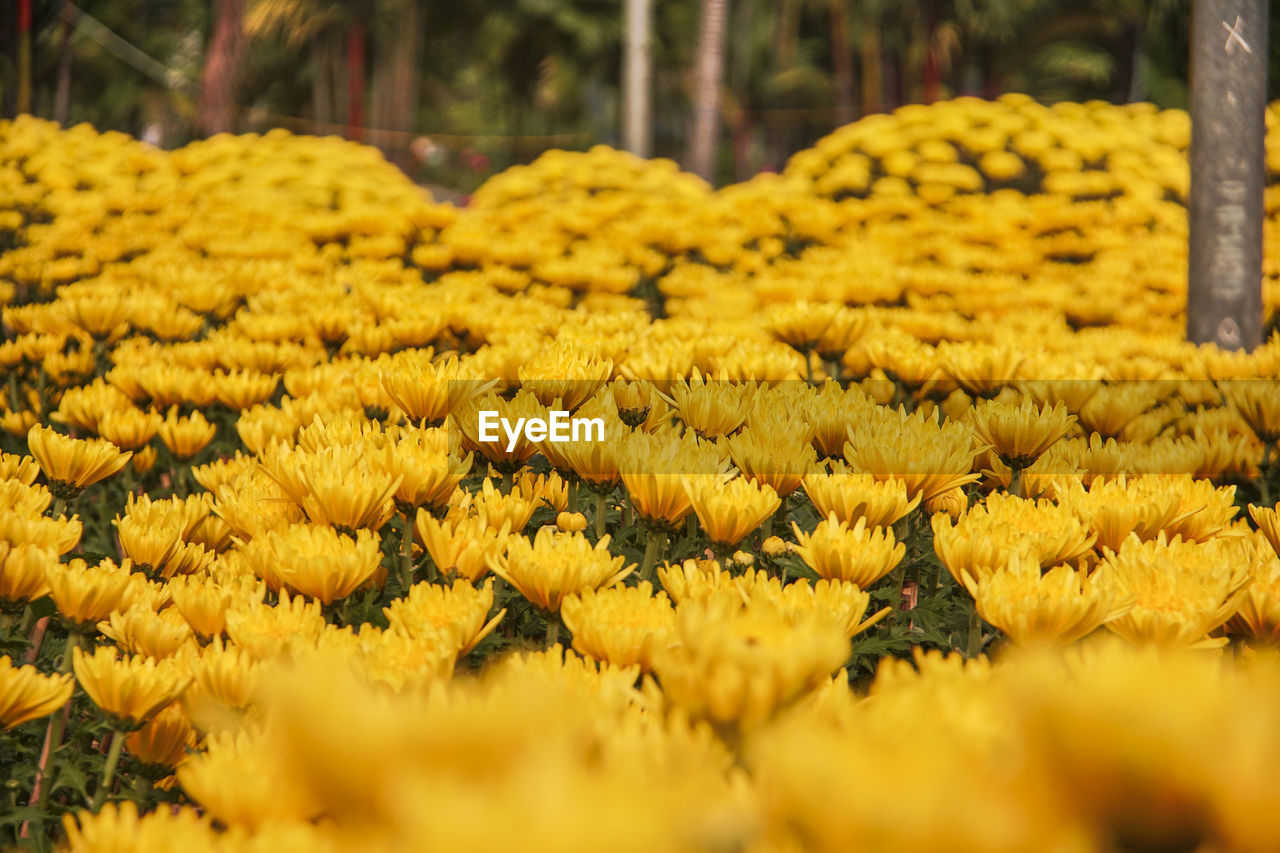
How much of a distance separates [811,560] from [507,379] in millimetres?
744

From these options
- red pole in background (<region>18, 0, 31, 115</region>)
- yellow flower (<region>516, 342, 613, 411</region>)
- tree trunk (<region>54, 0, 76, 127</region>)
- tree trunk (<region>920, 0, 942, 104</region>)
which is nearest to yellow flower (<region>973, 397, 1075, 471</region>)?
yellow flower (<region>516, 342, 613, 411</region>)

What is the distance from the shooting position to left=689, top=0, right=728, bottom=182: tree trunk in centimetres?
993

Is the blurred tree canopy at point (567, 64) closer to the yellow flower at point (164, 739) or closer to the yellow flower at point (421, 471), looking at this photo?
the yellow flower at point (421, 471)

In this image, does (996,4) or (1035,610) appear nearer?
(1035,610)

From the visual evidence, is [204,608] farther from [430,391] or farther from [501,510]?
[430,391]

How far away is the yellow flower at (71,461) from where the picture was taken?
1405mm

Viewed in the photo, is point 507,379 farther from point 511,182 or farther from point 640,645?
point 511,182

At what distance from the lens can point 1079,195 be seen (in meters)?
6.03

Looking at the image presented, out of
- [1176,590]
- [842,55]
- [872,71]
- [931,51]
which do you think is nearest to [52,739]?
[1176,590]

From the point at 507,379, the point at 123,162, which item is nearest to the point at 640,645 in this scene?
the point at 507,379

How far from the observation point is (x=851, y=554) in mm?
1066

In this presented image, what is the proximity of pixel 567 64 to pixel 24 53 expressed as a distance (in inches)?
567

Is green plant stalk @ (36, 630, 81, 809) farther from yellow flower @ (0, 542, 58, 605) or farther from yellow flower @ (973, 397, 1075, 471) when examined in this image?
yellow flower @ (973, 397, 1075, 471)

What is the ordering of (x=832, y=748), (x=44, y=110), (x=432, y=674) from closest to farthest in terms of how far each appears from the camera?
(x=832, y=748)
(x=432, y=674)
(x=44, y=110)
